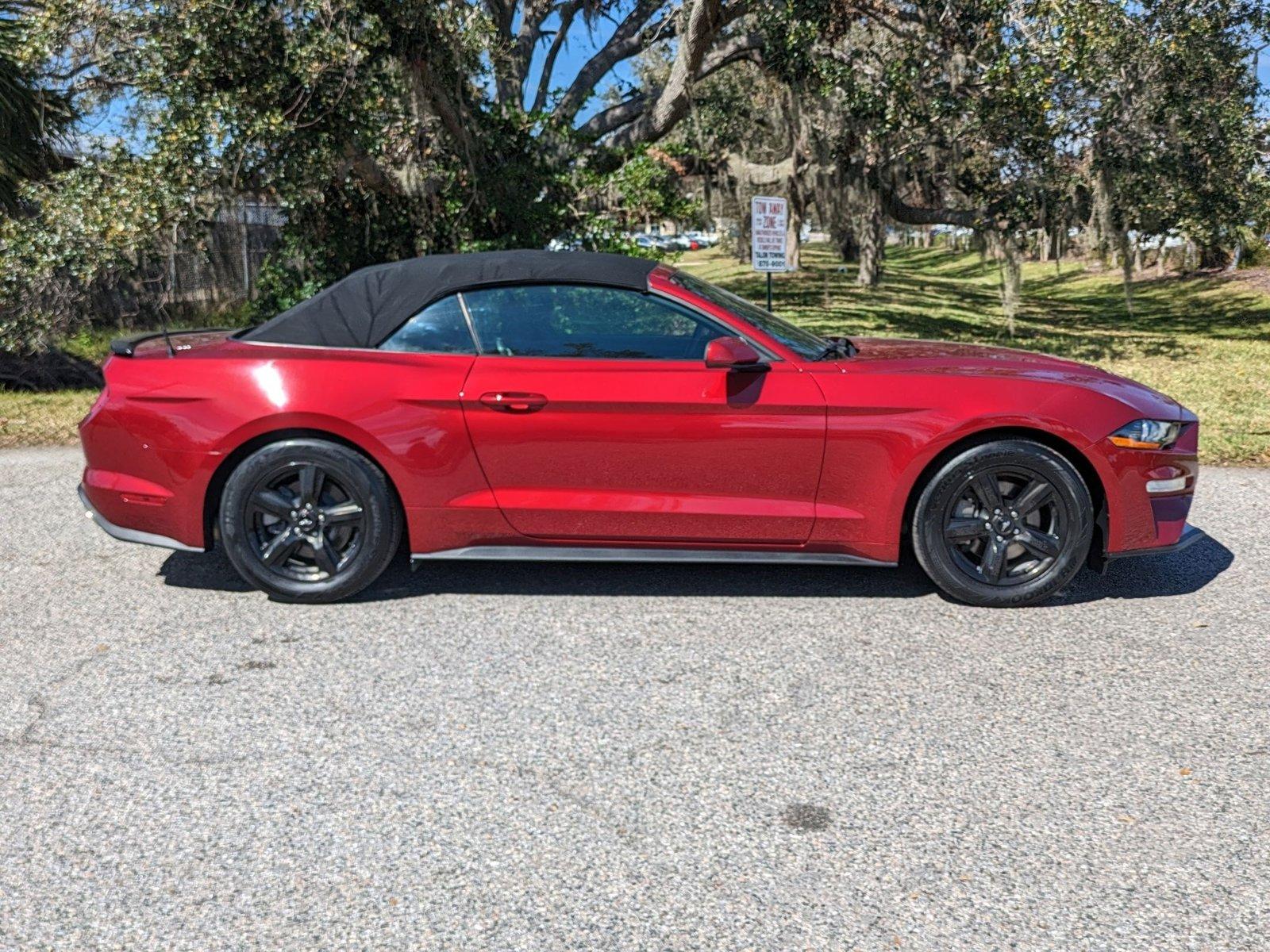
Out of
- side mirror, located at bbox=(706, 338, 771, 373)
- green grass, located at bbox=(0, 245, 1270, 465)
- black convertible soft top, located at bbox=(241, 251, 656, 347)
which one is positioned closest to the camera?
side mirror, located at bbox=(706, 338, 771, 373)

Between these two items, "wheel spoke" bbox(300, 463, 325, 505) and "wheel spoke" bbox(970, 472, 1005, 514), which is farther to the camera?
"wheel spoke" bbox(300, 463, 325, 505)

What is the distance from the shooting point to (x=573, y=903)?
8.77ft

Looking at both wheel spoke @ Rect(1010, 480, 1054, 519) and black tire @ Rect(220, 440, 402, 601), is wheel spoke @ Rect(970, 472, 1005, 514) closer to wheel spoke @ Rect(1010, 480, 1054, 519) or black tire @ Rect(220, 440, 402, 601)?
wheel spoke @ Rect(1010, 480, 1054, 519)

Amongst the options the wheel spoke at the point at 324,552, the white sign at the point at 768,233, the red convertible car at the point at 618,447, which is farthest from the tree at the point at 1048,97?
the wheel spoke at the point at 324,552

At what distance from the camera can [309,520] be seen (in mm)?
4805

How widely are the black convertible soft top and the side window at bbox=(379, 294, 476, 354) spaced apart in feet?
0.10

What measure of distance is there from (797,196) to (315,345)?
Answer: 63.0ft

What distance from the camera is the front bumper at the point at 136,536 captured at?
4.88 metres

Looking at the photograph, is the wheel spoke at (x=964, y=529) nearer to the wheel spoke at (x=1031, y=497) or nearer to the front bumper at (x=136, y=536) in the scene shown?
the wheel spoke at (x=1031, y=497)

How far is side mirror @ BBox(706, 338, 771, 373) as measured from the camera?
15.0 ft

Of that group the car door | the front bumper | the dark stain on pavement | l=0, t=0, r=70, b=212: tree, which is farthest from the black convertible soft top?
l=0, t=0, r=70, b=212: tree

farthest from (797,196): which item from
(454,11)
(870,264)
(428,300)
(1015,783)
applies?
(1015,783)

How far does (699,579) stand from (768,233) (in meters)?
6.21

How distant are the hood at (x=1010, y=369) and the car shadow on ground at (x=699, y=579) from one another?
0.74m
